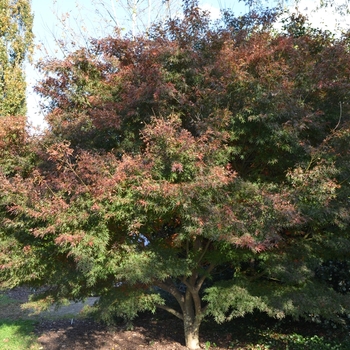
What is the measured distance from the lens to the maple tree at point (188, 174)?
460cm

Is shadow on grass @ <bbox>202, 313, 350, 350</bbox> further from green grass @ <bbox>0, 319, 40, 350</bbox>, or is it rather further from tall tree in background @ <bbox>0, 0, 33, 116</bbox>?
tall tree in background @ <bbox>0, 0, 33, 116</bbox>

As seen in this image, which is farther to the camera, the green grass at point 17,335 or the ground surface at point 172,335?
the green grass at point 17,335

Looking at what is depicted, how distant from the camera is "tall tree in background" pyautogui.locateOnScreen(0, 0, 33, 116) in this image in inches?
427

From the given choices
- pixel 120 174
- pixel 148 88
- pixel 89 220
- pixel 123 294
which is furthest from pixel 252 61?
pixel 123 294

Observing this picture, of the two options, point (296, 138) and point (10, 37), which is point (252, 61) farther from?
point (10, 37)

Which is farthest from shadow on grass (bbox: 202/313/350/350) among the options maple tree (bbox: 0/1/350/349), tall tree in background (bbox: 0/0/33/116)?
tall tree in background (bbox: 0/0/33/116)

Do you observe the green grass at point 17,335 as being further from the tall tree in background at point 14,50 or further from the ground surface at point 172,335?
the tall tree in background at point 14,50

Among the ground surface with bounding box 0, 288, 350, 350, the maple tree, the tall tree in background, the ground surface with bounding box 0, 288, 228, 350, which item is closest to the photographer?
the maple tree

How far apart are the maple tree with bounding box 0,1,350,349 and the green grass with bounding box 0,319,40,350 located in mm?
1970

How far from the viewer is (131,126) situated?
5504mm

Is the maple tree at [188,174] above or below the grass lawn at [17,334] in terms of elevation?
above

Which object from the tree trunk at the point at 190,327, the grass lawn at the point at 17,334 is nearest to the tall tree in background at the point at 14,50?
the grass lawn at the point at 17,334

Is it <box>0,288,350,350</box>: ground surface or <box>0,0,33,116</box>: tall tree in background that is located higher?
<box>0,0,33,116</box>: tall tree in background

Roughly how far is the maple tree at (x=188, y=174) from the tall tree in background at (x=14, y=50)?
4.93m
